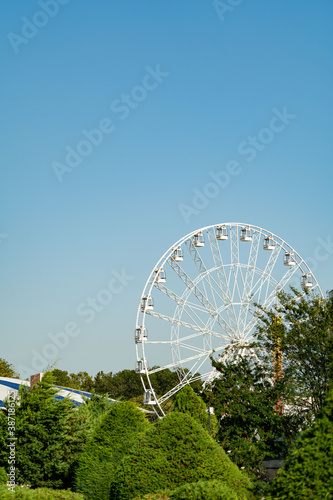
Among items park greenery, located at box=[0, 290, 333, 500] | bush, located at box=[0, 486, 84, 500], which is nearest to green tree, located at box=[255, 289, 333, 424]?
park greenery, located at box=[0, 290, 333, 500]

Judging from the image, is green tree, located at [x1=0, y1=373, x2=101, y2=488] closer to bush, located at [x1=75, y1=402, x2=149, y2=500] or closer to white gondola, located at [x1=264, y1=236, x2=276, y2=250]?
bush, located at [x1=75, y1=402, x2=149, y2=500]

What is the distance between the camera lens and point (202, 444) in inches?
435

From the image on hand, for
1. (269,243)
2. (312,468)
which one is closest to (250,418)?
(312,468)

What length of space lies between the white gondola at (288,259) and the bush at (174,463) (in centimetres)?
3328

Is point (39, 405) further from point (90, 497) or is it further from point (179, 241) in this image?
point (179, 241)

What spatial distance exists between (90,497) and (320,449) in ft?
33.4

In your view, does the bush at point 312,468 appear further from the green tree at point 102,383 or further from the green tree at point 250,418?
the green tree at point 102,383

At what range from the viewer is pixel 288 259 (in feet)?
143

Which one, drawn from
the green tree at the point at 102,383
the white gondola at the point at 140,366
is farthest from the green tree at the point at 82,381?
the white gondola at the point at 140,366

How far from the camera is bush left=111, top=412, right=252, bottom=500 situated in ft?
35.3

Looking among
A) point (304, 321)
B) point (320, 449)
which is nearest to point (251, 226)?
point (304, 321)

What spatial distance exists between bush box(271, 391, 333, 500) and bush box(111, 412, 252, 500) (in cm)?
378

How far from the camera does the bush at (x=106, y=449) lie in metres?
15.6

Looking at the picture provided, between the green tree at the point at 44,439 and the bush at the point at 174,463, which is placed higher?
the green tree at the point at 44,439
